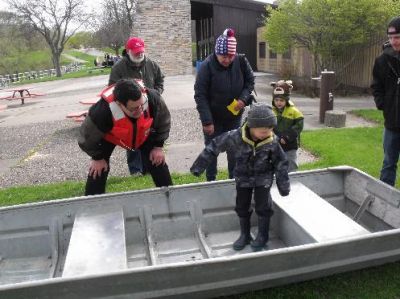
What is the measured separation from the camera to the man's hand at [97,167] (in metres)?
4.45

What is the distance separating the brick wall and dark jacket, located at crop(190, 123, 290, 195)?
21772 mm

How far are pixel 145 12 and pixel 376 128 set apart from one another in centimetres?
1864

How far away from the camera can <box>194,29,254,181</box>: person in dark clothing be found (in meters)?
5.05

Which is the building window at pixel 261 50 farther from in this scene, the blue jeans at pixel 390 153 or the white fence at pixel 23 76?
the blue jeans at pixel 390 153

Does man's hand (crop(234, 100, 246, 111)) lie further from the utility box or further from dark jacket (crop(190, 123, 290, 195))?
the utility box

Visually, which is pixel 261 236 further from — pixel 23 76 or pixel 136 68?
pixel 23 76

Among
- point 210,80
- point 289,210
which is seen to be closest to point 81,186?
point 210,80

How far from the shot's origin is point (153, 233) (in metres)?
4.43

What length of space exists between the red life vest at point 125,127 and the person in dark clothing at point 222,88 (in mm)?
978

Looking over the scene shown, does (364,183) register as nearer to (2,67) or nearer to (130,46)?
(130,46)

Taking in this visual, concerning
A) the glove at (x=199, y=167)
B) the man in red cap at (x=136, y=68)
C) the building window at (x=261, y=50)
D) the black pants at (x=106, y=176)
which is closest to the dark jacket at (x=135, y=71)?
the man in red cap at (x=136, y=68)

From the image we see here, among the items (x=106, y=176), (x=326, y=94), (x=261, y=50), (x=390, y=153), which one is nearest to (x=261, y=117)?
(x=106, y=176)

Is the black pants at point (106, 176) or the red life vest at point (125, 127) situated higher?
the red life vest at point (125, 127)

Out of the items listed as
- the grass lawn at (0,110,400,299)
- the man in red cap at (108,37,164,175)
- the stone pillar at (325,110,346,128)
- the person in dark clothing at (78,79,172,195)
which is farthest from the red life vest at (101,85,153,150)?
the stone pillar at (325,110,346,128)
